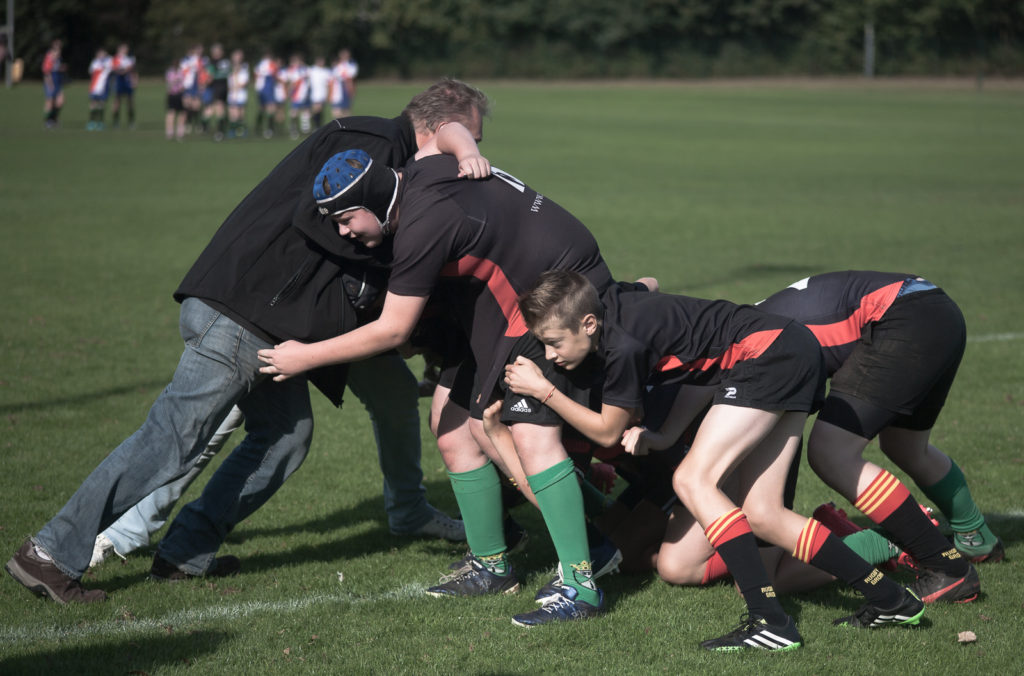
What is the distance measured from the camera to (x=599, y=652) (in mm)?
3721

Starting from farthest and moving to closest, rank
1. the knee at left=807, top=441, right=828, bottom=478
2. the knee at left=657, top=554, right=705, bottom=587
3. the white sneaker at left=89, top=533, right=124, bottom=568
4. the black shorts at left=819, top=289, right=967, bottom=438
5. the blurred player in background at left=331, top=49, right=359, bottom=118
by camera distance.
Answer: the blurred player in background at left=331, top=49, right=359, bottom=118
the white sneaker at left=89, top=533, right=124, bottom=568
the knee at left=657, top=554, right=705, bottom=587
the knee at left=807, top=441, right=828, bottom=478
the black shorts at left=819, top=289, right=967, bottom=438

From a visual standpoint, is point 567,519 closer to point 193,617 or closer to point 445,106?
point 193,617

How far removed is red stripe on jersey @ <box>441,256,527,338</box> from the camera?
3875mm

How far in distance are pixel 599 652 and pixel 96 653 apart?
1.73 m

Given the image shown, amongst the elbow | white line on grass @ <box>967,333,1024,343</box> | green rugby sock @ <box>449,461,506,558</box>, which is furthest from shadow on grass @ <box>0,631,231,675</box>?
white line on grass @ <box>967,333,1024,343</box>

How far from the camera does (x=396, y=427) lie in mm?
4867

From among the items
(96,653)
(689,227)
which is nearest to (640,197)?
(689,227)

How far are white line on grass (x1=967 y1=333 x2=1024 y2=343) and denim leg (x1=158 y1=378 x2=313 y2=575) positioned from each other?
6339 millimetres

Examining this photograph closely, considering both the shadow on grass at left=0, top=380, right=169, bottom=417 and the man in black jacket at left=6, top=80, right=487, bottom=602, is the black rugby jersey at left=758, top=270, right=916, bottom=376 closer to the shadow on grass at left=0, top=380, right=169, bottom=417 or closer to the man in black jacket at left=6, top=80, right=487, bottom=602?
the man in black jacket at left=6, top=80, right=487, bottom=602

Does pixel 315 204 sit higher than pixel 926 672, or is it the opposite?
pixel 315 204

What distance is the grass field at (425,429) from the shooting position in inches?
147

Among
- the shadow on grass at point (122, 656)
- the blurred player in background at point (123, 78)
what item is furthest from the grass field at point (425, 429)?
the blurred player in background at point (123, 78)

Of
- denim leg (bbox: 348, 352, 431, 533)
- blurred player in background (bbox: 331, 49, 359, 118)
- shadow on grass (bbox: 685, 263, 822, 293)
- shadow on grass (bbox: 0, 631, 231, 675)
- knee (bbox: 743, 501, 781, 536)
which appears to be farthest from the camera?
blurred player in background (bbox: 331, 49, 359, 118)

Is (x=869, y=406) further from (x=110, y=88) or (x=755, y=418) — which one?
(x=110, y=88)
